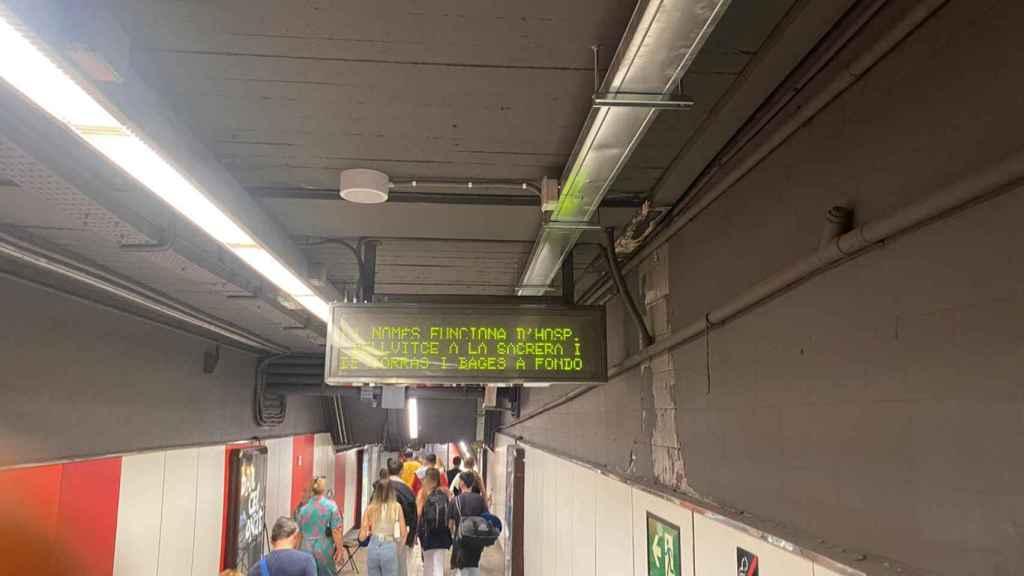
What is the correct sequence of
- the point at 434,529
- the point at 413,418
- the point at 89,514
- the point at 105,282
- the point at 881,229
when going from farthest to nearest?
1. the point at 413,418
2. the point at 434,529
3. the point at 89,514
4. the point at 105,282
5. the point at 881,229

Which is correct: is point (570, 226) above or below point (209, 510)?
above

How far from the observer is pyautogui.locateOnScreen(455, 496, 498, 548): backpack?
23.2 ft

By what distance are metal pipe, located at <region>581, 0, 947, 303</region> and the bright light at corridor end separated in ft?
35.2

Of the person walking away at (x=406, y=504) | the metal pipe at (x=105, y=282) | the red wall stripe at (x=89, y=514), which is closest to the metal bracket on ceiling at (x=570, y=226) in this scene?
the metal pipe at (x=105, y=282)

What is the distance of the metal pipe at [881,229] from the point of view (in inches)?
49.5

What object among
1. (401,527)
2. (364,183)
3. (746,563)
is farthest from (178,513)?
(746,563)

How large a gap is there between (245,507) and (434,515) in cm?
182

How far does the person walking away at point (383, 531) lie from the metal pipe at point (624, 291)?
12.3ft

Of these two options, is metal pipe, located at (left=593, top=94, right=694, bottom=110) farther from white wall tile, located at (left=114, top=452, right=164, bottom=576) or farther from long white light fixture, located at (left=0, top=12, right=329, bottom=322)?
white wall tile, located at (left=114, top=452, right=164, bottom=576)

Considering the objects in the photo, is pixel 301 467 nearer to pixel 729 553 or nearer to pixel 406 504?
pixel 406 504

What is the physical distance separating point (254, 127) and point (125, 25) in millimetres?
662

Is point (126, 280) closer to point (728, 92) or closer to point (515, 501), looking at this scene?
point (728, 92)

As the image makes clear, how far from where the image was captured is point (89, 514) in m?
4.11

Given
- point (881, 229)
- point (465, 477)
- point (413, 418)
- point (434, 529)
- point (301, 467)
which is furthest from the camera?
point (413, 418)
